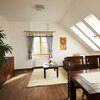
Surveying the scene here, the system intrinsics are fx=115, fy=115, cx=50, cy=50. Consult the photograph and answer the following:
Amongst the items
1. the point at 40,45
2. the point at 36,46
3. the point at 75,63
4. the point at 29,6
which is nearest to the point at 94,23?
the point at 75,63

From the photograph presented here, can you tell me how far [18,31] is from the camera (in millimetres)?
6188

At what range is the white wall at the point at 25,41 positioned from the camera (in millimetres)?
6172

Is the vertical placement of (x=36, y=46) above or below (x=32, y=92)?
above

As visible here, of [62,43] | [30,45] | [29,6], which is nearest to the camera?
[29,6]

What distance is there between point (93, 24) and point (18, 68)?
4387mm

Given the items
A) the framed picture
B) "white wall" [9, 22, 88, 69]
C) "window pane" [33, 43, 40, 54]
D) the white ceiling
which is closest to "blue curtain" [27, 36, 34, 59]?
"white wall" [9, 22, 88, 69]

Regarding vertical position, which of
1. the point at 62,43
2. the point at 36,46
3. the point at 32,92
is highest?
the point at 62,43

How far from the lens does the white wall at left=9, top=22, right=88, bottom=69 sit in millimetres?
6172

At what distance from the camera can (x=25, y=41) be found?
20.7 ft

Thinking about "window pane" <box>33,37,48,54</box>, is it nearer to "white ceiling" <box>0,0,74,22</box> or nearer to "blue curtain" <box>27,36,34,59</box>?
"blue curtain" <box>27,36,34,59</box>

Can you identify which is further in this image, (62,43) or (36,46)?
(62,43)

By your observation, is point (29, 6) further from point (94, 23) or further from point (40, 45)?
point (40, 45)

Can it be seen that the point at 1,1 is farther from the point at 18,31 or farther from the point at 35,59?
the point at 35,59

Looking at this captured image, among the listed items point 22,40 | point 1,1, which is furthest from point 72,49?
point 1,1
